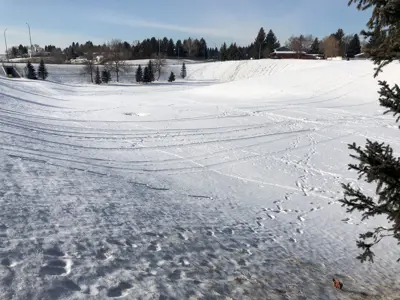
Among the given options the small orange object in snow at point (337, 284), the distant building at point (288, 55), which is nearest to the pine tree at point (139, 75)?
the distant building at point (288, 55)

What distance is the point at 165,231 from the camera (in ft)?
20.2

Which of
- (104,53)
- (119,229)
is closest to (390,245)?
(119,229)

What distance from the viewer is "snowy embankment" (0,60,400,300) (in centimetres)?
434

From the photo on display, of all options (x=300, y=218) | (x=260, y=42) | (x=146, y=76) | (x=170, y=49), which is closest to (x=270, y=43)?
(x=260, y=42)

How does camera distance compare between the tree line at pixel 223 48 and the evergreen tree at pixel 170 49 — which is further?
the evergreen tree at pixel 170 49

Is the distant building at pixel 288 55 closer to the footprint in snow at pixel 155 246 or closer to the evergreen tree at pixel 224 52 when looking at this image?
the evergreen tree at pixel 224 52

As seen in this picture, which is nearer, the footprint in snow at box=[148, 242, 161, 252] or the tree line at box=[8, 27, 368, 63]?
the footprint in snow at box=[148, 242, 161, 252]

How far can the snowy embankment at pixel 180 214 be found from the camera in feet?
14.2

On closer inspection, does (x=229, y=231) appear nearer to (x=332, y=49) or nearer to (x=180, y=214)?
(x=180, y=214)

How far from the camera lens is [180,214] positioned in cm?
741

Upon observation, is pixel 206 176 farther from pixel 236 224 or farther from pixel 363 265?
pixel 363 265

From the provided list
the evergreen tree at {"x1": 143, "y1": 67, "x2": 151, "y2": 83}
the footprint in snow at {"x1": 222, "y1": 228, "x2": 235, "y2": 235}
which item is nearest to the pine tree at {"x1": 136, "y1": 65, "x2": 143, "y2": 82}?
the evergreen tree at {"x1": 143, "y1": 67, "x2": 151, "y2": 83}

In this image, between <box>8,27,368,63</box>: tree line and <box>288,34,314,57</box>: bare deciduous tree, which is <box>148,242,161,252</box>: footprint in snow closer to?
<box>8,27,368,63</box>: tree line

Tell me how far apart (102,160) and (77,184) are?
342 centimetres
